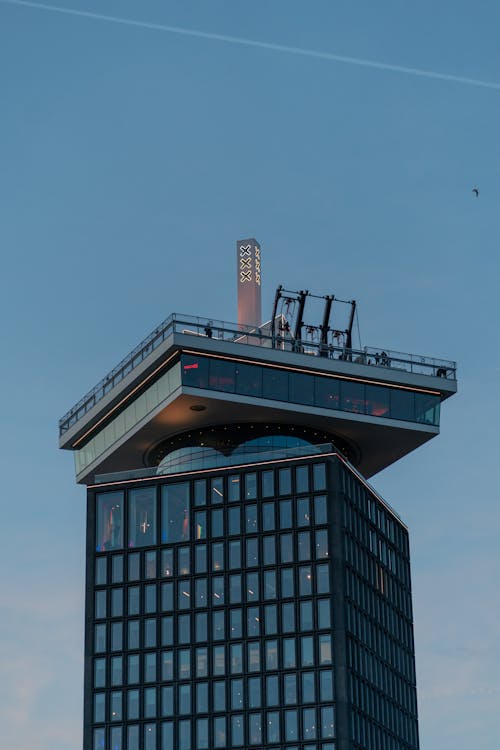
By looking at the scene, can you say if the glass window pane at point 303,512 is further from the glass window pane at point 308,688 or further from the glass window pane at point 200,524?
the glass window pane at point 308,688

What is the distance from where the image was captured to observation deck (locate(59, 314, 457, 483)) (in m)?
190

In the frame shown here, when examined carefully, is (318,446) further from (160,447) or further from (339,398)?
(160,447)

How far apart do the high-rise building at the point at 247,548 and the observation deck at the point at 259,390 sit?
0.19m

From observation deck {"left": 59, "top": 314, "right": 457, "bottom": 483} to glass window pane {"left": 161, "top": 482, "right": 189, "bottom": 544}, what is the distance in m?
6.26

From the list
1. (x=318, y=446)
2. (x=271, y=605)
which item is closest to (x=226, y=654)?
(x=271, y=605)

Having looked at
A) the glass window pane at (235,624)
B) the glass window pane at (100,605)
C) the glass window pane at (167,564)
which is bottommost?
the glass window pane at (235,624)

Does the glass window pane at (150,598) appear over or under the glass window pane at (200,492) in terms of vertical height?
under

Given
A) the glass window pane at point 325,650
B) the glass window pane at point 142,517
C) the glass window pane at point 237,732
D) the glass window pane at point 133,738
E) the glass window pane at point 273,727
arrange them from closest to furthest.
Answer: the glass window pane at point 273,727
the glass window pane at point 237,732
the glass window pane at point 325,650
the glass window pane at point 133,738
the glass window pane at point 142,517

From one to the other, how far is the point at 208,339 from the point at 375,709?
39.8 metres

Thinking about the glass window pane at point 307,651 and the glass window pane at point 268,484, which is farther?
the glass window pane at point 268,484

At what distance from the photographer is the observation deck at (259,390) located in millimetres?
190000

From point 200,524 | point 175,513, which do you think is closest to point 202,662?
point 200,524

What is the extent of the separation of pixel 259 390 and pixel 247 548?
1570 cm

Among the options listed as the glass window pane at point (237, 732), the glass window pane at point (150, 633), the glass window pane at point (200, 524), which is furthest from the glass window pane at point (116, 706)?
the glass window pane at point (200, 524)
